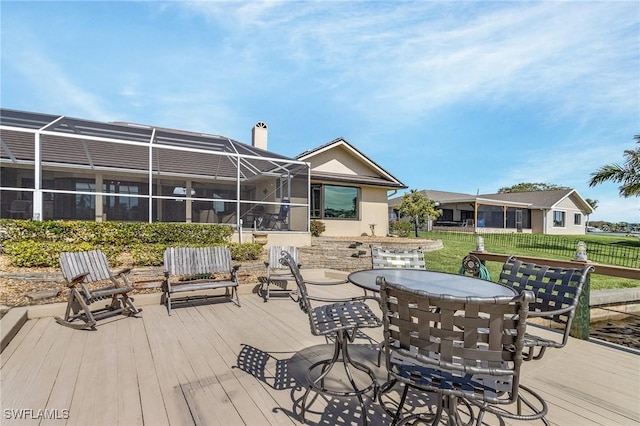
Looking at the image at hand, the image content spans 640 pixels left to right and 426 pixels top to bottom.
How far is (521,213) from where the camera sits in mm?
27594

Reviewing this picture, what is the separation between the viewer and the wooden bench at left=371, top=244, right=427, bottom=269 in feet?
12.7

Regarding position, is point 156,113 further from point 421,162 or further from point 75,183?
point 421,162

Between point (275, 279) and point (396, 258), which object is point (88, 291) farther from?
point (396, 258)

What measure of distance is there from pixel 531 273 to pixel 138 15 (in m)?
8.97

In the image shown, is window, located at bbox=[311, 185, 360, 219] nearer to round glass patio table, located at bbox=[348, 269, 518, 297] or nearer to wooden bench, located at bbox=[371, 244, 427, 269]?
wooden bench, located at bbox=[371, 244, 427, 269]

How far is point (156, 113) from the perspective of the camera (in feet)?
48.9

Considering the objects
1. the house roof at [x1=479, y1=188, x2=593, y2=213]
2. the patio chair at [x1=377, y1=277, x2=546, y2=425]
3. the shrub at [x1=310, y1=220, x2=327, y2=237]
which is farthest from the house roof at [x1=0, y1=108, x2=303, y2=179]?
the house roof at [x1=479, y1=188, x2=593, y2=213]

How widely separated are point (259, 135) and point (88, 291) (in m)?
11.7

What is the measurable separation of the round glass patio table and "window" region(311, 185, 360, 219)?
33.4 feet

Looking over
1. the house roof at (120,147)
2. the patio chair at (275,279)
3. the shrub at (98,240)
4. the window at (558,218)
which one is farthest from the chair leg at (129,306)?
the window at (558,218)

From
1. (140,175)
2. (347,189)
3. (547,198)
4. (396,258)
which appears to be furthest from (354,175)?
(547,198)

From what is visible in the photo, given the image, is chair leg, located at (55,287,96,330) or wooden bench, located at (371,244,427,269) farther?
wooden bench, located at (371,244,427,269)

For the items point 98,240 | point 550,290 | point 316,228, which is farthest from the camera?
point 316,228

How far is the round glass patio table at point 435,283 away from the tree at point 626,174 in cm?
1627
